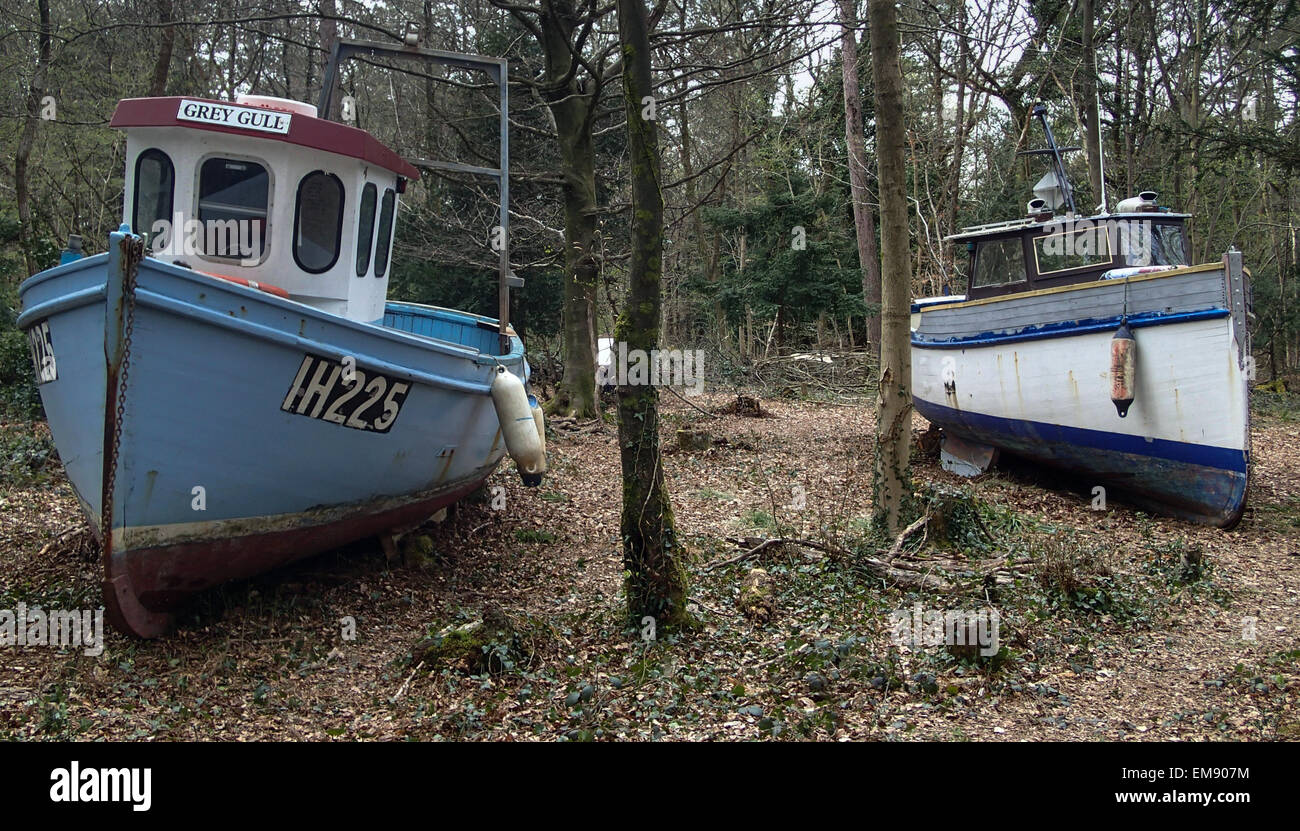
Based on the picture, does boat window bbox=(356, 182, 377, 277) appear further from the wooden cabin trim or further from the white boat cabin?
the wooden cabin trim

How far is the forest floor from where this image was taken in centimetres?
448

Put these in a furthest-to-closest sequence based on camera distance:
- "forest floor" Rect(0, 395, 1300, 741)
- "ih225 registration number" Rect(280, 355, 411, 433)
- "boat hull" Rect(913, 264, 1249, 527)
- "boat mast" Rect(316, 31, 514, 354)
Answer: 1. "boat hull" Rect(913, 264, 1249, 527)
2. "boat mast" Rect(316, 31, 514, 354)
3. "ih225 registration number" Rect(280, 355, 411, 433)
4. "forest floor" Rect(0, 395, 1300, 741)

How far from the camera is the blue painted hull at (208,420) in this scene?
4.96m

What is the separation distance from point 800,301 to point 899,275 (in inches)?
396

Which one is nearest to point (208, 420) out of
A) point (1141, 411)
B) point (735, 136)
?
point (1141, 411)

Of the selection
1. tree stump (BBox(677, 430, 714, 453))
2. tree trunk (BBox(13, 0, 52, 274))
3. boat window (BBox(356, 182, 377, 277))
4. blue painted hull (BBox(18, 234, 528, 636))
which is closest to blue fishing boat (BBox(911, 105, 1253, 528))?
tree stump (BBox(677, 430, 714, 453))

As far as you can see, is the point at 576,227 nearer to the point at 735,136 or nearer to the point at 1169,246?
the point at 1169,246

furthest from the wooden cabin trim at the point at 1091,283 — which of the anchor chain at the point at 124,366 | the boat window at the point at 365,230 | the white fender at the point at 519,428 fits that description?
the anchor chain at the point at 124,366

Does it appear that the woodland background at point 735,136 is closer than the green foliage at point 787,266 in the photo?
Yes

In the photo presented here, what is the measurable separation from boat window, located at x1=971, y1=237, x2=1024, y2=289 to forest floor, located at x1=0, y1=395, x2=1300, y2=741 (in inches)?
132

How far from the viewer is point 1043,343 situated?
31.4ft

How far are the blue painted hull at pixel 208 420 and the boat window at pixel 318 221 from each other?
119cm

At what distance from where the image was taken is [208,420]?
5160 millimetres

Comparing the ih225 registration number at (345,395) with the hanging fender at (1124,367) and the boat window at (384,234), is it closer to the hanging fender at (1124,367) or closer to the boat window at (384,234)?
the boat window at (384,234)
